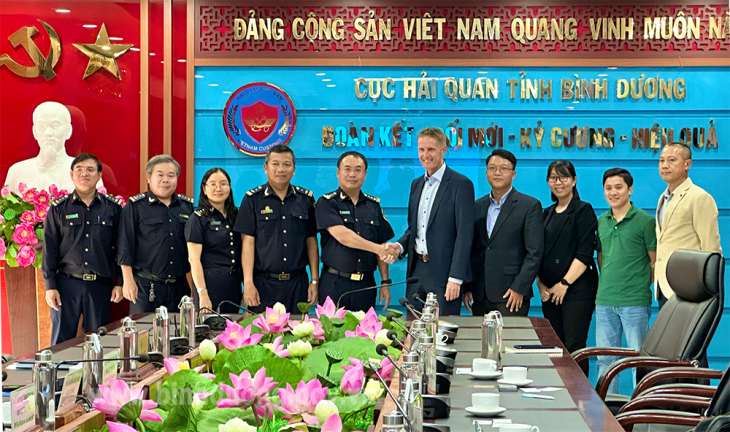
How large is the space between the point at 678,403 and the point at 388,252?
2.46m

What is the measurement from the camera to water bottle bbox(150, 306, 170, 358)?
2729mm

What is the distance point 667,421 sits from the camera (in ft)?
8.16

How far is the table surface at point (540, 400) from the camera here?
1957 millimetres

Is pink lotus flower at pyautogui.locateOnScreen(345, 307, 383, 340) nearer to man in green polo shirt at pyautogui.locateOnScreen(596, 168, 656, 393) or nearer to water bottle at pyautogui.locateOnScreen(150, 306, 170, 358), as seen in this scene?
water bottle at pyautogui.locateOnScreen(150, 306, 170, 358)

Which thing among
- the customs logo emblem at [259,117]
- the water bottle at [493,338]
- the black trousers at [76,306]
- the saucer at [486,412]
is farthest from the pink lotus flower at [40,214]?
the saucer at [486,412]

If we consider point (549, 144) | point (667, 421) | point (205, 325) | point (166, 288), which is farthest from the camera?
point (549, 144)

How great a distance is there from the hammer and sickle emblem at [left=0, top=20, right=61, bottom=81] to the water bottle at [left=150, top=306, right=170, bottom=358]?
4026mm

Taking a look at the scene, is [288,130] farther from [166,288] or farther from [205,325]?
[205,325]

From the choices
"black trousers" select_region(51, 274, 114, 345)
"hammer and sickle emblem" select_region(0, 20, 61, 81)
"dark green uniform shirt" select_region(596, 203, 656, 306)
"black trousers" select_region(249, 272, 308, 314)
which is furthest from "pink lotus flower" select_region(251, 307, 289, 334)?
"hammer and sickle emblem" select_region(0, 20, 61, 81)

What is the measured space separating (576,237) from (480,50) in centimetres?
179

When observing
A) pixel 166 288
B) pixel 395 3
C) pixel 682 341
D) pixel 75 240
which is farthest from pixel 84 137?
pixel 682 341

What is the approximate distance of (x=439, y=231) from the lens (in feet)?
16.3

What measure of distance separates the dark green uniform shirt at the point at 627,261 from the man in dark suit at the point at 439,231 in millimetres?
884

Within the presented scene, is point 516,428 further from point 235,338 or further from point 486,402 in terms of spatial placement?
point 235,338
